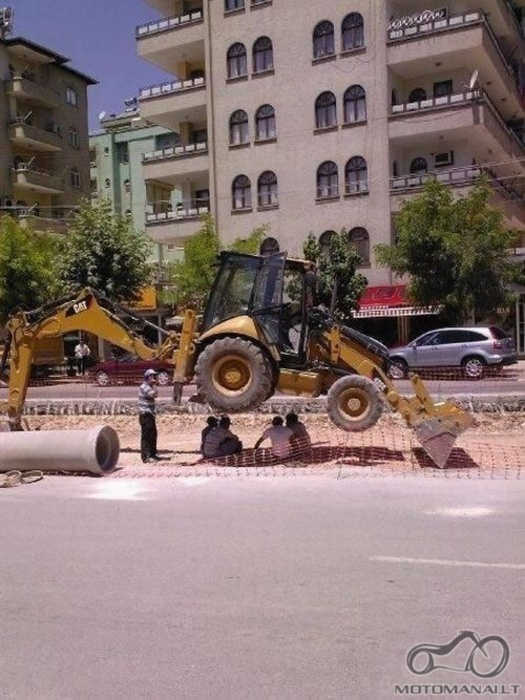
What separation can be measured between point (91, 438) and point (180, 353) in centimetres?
195

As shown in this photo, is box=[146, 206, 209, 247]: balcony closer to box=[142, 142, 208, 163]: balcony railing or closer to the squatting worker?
box=[142, 142, 208, 163]: balcony railing

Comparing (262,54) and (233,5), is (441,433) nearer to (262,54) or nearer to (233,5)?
(262,54)

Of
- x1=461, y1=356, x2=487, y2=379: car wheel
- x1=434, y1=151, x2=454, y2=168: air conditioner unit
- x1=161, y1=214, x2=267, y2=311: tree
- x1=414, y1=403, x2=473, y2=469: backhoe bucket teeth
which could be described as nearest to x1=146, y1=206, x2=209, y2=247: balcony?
x1=161, y1=214, x2=267, y2=311: tree

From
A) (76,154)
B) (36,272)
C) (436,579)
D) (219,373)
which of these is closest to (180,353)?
(219,373)

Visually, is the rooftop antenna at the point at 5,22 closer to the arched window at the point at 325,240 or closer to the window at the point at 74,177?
the window at the point at 74,177

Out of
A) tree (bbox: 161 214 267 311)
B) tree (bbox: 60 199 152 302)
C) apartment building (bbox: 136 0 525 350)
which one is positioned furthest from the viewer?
apartment building (bbox: 136 0 525 350)

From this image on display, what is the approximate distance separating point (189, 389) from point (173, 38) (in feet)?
80.0

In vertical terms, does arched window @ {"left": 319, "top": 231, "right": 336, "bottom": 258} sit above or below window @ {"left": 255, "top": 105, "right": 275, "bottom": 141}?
below

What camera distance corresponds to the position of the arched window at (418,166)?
37125mm

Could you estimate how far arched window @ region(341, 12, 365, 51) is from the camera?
1441 inches

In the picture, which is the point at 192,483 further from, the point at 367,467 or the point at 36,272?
the point at 36,272

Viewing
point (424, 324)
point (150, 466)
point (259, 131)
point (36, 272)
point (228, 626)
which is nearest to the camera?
point (228, 626)

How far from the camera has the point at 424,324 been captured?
36250 mm

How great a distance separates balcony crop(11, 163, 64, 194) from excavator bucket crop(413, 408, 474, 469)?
42.9 metres
